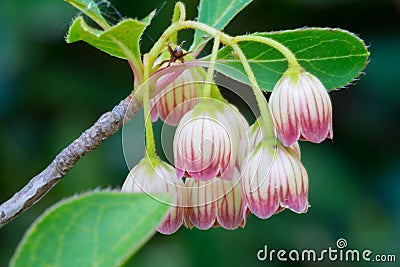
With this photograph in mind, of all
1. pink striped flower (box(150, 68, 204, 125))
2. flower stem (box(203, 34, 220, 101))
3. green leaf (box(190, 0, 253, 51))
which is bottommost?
flower stem (box(203, 34, 220, 101))

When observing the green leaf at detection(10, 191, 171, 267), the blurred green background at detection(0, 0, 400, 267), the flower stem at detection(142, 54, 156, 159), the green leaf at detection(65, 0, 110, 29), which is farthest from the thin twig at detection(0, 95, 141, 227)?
the blurred green background at detection(0, 0, 400, 267)

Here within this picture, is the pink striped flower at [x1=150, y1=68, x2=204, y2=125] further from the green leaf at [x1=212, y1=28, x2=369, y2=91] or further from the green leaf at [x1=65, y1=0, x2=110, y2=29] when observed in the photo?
the green leaf at [x1=65, y1=0, x2=110, y2=29]

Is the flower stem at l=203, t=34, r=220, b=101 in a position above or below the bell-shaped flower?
above

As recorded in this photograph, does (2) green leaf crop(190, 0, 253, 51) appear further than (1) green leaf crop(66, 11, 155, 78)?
Yes

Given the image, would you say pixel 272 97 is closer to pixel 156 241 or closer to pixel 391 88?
pixel 156 241

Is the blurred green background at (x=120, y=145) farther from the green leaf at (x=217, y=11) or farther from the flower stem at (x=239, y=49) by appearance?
the flower stem at (x=239, y=49)

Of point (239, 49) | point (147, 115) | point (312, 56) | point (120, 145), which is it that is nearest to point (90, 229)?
point (147, 115)

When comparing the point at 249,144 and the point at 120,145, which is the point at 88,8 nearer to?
the point at 249,144
